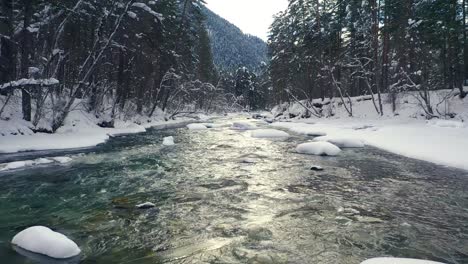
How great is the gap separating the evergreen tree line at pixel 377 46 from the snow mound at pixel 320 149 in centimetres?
1132

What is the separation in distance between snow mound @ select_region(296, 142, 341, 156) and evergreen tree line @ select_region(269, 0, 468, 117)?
11324 millimetres

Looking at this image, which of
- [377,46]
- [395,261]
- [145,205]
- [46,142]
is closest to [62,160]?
[46,142]

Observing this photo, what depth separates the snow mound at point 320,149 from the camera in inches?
608

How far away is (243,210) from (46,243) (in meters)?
3.73

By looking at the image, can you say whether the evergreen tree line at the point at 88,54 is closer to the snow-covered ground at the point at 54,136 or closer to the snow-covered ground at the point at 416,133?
the snow-covered ground at the point at 54,136

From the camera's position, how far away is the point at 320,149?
51.1ft

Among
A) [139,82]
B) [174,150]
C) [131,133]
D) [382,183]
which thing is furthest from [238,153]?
[139,82]

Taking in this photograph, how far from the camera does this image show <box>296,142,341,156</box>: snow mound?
50.7ft

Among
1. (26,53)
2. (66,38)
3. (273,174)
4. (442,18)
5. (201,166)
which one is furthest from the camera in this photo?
(66,38)

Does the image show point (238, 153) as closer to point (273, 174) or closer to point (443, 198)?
point (273, 174)

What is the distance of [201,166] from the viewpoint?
12.9m

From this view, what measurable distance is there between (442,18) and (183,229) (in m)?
23.0

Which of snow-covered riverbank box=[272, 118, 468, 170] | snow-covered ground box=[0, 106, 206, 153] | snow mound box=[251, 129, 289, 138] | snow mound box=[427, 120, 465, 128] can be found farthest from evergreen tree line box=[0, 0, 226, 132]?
snow mound box=[427, 120, 465, 128]

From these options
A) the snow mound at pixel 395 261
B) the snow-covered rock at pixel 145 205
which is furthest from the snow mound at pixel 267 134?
the snow mound at pixel 395 261
